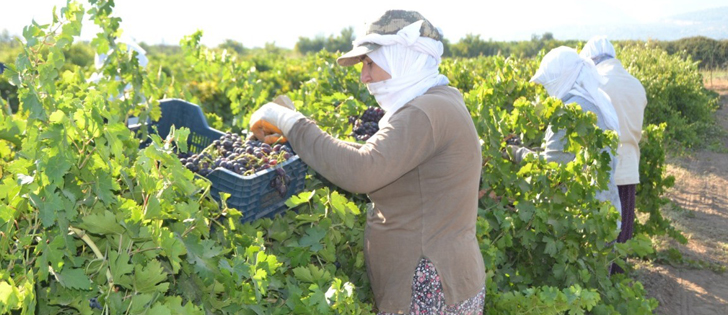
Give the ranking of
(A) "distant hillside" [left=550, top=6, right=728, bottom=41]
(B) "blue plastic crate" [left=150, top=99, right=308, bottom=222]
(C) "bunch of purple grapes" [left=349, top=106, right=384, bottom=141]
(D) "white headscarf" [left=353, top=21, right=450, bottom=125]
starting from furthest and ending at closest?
1. (A) "distant hillside" [left=550, top=6, right=728, bottom=41]
2. (C) "bunch of purple grapes" [left=349, top=106, right=384, bottom=141]
3. (B) "blue plastic crate" [left=150, top=99, right=308, bottom=222]
4. (D) "white headscarf" [left=353, top=21, right=450, bottom=125]

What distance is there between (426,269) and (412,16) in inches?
32.3

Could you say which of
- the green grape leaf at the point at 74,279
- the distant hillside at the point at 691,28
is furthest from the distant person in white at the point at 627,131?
the distant hillside at the point at 691,28

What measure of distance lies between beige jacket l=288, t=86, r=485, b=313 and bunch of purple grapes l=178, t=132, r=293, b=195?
24cm

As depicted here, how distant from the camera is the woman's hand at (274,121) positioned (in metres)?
2.18

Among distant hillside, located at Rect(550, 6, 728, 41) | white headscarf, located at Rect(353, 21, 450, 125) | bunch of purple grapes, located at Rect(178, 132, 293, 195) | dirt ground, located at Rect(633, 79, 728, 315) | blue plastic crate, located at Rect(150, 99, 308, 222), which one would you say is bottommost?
distant hillside, located at Rect(550, 6, 728, 41)

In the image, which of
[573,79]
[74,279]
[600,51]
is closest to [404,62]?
[74,279]

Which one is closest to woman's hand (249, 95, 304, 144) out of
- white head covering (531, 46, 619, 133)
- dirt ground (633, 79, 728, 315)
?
white head covering (531, 46, 619, 133)

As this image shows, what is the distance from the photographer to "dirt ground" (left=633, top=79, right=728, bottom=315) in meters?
5.38

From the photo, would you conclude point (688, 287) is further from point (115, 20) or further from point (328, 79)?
point (115, 20)

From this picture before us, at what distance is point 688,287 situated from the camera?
5.65m

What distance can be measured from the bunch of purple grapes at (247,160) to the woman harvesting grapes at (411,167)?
16cm

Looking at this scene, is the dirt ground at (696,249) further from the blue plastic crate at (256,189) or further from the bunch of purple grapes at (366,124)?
the blue plastic crate at (256,189)

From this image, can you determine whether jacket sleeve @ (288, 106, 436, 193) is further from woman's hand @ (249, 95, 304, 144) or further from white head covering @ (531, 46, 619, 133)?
white head covering @ (531, 46, 619, 133)

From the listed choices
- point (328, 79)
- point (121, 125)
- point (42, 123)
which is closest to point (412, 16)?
point (121, 125)
